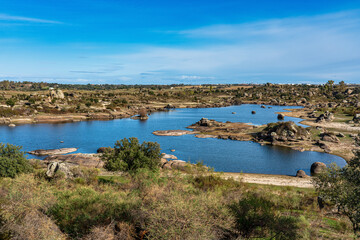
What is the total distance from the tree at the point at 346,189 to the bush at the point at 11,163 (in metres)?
31.8

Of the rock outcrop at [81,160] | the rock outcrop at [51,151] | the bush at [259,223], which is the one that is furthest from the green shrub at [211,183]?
the rock outcrop at [51,151]

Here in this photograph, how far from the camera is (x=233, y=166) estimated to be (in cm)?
5022

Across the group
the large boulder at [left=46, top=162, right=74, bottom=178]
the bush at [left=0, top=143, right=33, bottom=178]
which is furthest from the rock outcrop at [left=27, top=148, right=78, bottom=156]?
→ the large boulder at [left=46, top=162, right=74, bottom=178]

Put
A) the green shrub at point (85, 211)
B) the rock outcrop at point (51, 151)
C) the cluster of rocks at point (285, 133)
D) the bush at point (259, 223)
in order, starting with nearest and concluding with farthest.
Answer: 1. the green shrub at point (85, 211)
2. the bush at point (259, 223)
3. the rock outcrop at point (51, 151)
4. the cluster of rocks at point (285, 133)

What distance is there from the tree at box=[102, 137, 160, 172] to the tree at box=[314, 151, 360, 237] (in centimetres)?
1887

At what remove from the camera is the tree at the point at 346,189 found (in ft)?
51.2

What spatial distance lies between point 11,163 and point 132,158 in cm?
1426

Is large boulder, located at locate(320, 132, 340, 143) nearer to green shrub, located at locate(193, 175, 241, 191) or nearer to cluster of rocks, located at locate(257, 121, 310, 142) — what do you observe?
cluster of rocks, located at locate(257, 121, 310, 142)

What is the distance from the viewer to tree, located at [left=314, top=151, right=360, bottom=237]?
1561cm

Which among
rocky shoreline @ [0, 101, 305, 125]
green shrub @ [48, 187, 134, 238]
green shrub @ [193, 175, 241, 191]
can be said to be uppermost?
green shrub @ [48, 187, 134, 238]

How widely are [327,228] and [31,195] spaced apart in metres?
23.0

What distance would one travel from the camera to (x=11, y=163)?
1185 inches

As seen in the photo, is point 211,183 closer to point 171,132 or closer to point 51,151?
point 51,151

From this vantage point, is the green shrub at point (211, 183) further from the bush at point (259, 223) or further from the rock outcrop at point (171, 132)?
the rock outcrop at point (171, 132)
